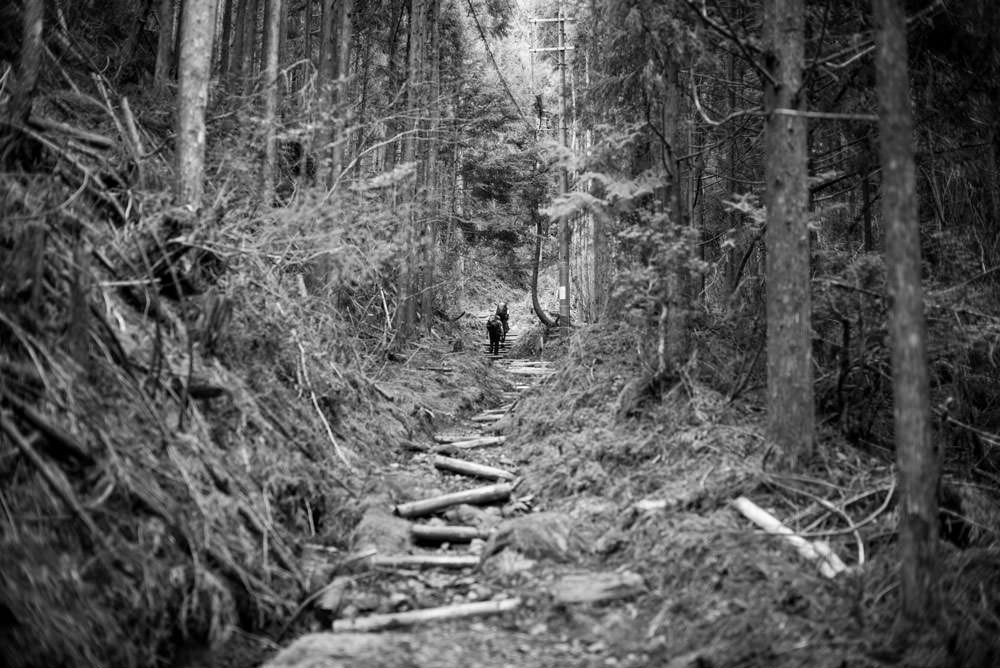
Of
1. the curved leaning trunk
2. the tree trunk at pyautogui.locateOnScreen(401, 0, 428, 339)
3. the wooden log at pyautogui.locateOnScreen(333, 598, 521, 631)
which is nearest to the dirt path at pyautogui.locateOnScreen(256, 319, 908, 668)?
the wooden log at pyautogui.locateOnScreen(333, 598, 521, 631)

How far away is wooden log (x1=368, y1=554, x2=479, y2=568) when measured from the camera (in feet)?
19.7

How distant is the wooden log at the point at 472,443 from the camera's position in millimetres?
10293

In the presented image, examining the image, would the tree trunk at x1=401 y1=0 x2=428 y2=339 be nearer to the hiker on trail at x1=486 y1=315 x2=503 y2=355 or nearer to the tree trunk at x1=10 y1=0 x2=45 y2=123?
the hiker on trail at x1=486 y1=315 x2=503 y2=355

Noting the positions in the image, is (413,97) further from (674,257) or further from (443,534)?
(443,534)

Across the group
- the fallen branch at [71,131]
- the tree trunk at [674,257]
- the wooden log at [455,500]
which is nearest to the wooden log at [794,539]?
the wooden log at [455,500]

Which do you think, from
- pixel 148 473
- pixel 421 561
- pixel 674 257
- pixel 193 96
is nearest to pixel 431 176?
pixel 193 96

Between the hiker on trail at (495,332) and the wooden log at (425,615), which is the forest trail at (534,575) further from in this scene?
the hiker on trail at (495,332)

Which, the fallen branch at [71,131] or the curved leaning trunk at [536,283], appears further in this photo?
the curved leaning trunk at [536,283]

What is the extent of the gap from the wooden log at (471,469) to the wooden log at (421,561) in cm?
249

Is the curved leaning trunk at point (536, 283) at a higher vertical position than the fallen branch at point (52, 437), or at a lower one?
higher

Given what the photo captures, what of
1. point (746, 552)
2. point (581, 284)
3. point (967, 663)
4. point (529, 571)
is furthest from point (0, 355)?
Answer: point (581, 284)

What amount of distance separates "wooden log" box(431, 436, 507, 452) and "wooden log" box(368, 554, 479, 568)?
398cm

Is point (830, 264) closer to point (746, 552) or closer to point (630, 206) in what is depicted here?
point (630, 206)

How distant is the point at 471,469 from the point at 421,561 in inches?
115
